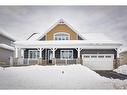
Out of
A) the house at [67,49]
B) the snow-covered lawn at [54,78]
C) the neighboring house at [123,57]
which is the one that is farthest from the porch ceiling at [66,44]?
the snow-covered lawn at [54,78]

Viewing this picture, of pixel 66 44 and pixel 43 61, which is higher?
pixel 66 44

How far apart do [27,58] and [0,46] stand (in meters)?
0.63

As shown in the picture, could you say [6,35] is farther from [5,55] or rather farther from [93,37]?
[93,37]

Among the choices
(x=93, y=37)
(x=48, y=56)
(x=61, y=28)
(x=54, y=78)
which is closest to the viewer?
(x=54, y=78)

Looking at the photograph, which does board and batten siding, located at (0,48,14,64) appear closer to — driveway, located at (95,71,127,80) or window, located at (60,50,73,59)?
window, located at (60,50,73,59)

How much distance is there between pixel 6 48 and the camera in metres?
7.15

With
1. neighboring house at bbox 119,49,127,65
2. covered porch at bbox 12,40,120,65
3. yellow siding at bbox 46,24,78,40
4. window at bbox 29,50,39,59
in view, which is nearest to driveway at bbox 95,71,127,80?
neighboring house at bbox 119,49,127,65

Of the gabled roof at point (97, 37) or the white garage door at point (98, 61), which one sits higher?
the gabled roof at point (97, 37)

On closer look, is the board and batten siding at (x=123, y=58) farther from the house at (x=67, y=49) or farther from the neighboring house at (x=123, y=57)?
the house at (x=67, y=49)

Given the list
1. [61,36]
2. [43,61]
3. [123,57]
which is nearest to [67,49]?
[61,36]

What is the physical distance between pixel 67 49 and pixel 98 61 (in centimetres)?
73

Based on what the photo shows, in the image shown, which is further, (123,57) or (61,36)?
(61,36)

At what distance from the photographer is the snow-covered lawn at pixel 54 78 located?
7.04 meters

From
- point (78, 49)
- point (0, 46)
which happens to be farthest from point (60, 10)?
point (0, 46)
